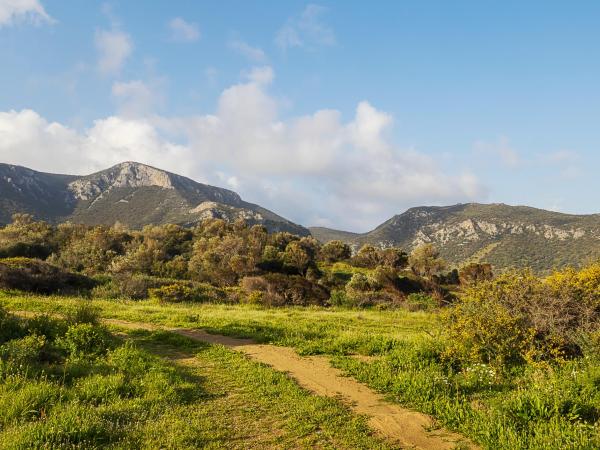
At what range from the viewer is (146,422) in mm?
6195

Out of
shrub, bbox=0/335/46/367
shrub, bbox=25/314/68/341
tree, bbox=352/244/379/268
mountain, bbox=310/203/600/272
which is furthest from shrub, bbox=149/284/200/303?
mountain, bbox=310/203/600/272

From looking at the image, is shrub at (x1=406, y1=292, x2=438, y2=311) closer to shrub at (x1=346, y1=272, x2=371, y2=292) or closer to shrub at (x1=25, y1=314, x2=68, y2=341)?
shrub at (x1=346, y1=272, x2=371, y2=292)

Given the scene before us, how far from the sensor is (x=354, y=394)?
815 cm

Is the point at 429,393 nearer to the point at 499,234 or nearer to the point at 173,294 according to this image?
the point at 173,294

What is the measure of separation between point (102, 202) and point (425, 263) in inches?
4807

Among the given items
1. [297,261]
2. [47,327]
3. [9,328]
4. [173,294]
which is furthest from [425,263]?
[9,328]

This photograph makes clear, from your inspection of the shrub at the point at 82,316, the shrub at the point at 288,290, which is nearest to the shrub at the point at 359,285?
the shrub at the point at 288,290

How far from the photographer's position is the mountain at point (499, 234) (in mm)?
81000

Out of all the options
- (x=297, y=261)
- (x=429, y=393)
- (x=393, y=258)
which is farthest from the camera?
(x=393, y=258)

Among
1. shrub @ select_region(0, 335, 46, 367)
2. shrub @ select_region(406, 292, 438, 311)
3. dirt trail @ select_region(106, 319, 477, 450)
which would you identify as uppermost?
shrub @ select_region(0, 335, 46, 367)

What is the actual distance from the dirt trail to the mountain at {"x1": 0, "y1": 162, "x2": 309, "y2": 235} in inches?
4084

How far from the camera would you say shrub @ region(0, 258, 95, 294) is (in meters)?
Result: 22.8

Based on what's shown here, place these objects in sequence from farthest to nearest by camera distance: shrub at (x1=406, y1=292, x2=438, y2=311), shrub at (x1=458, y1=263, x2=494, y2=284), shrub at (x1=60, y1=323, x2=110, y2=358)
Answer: shrub at (x1=458, y1=263, x2=494, y2=284) < shrub at (x1=406, y1=292, x2=438, y2=311) < shrub at (x1=60, y1=323, x2=110, y2=358)

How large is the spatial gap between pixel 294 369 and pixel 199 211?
120m
